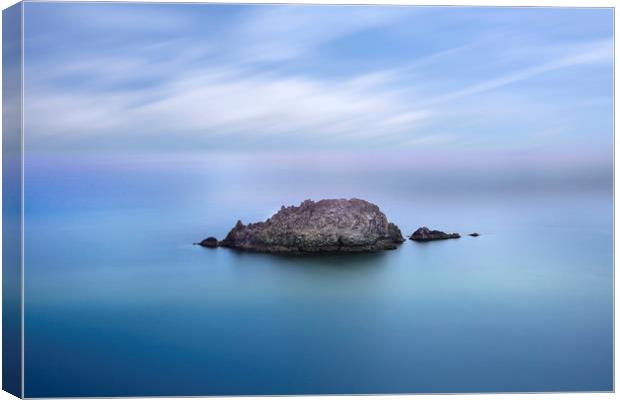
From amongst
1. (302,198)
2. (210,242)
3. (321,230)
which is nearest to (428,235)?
(321,230)

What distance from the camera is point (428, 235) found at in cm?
708

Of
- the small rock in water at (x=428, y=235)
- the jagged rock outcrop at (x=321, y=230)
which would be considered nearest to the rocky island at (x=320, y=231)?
the jagged rock outcrop at (x=321, y=230)

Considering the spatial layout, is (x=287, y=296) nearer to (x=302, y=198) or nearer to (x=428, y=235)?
(x=302, y=198)

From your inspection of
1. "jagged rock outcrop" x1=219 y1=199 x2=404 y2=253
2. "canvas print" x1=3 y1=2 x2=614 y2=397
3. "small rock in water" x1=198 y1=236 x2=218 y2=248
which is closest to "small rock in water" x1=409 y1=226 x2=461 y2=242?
"canvas print" x1=3 y1=2 x2=614 y2=397

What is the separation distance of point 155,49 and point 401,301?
109 inches

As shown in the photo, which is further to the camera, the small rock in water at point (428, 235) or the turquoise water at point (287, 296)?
the small rock in water at point (428, 235)

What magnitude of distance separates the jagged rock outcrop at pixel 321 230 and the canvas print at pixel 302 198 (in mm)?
19

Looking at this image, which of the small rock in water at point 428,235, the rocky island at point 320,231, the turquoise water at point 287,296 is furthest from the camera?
the small rock in water at point 428,235

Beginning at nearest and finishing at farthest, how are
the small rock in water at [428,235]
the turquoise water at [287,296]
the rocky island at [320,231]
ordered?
the turquoise water at [287,296] → the rocky island at [320,231] → the small rock in water at [428,235]

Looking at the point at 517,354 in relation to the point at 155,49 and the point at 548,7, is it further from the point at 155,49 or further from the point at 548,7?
the point at 155,49

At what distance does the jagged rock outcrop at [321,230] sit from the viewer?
6.93 metres

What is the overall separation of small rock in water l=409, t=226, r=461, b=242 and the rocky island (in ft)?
0.38

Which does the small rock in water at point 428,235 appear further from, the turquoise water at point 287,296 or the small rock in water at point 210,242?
the small rock in water at point 210,242

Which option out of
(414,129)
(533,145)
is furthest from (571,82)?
(414,129)
